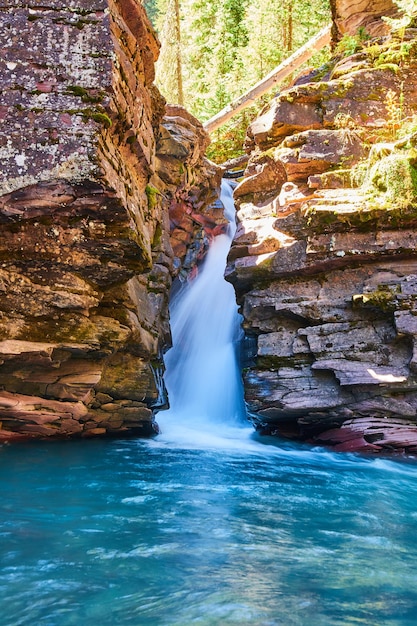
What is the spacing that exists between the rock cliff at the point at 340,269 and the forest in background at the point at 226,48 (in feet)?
40.4

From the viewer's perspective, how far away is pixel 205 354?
49.7 ft

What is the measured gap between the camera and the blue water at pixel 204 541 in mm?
3918

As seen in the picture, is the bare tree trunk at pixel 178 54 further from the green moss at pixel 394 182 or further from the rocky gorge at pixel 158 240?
the green moss at pixel 394 182

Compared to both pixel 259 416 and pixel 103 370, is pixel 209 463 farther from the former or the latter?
pixel 103 370

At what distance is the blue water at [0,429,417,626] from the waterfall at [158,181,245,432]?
4.14 metres

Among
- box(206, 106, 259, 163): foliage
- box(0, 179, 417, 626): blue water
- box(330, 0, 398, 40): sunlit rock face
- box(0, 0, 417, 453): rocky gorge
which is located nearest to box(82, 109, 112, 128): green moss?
box(0, 0, 417, 453): rocky gorge

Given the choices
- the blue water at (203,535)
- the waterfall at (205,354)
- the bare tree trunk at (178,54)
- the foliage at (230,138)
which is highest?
the bare tree trunk at (178,54)

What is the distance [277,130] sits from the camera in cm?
1331

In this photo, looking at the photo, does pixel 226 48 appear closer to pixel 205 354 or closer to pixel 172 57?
pixel 172 57

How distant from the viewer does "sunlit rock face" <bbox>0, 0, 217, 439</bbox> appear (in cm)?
749

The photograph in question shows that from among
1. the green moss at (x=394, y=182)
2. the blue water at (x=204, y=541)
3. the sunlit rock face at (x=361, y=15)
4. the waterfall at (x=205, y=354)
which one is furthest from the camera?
the sunlit rock face at (x=361, y=15)

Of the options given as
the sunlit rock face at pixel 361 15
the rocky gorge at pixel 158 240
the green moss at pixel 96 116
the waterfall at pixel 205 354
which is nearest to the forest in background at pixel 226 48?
the sunlit rock face at pixel 361 15

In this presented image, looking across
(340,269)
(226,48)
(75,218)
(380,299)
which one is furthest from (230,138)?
(75,218)

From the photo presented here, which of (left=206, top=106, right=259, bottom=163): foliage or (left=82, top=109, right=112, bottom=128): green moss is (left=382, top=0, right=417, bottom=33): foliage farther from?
(left=206, top=106, right=259, bottom=163): foliage
